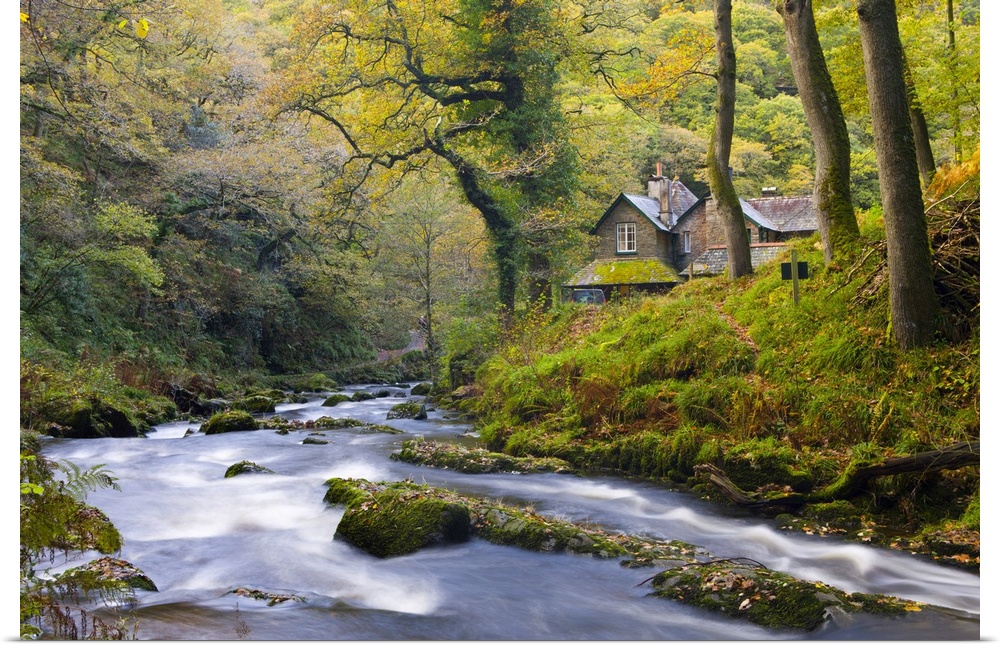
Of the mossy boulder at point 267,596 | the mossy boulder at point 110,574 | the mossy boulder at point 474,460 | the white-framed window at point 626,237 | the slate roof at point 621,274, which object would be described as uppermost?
A: the white-framed window at point 626,237

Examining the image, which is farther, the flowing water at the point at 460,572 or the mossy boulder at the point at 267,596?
the mossy boulder at the point at 267,596

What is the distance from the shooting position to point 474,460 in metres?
7.92

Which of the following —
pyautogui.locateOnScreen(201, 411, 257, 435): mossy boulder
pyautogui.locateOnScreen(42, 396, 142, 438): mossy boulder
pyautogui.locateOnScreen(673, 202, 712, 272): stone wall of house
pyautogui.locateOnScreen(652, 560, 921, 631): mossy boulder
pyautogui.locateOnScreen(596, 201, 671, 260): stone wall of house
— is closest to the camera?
pyautogui.locateOnScreen(652, 560, 921, 631): mossy boulder

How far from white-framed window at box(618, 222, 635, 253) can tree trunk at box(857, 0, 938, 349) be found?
1190cm

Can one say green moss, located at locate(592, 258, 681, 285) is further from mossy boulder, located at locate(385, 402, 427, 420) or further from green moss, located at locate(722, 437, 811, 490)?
green moss, located at locate(722, 437, 811, 490)

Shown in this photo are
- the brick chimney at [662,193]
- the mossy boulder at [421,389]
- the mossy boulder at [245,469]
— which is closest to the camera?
the mossy boulder at [245,469]

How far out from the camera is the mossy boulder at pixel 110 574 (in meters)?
4.05

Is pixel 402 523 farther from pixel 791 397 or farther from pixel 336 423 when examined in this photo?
pixel 336 423

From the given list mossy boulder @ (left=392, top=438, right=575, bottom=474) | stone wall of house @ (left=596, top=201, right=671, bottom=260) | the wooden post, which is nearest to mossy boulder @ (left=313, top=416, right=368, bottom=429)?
mossy boulder @ (left=392, top=438, right=575, bottom=474)

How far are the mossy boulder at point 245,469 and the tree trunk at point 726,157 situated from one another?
6688 mm

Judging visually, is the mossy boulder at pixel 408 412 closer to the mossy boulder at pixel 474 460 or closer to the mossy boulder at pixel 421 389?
the mossy boulder at pixel 421 389

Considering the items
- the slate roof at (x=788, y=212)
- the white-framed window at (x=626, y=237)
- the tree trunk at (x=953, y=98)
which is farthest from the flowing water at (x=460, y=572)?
the slate roof at (x=788, y=212)

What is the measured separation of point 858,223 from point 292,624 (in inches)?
302

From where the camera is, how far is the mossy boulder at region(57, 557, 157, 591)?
405cm
